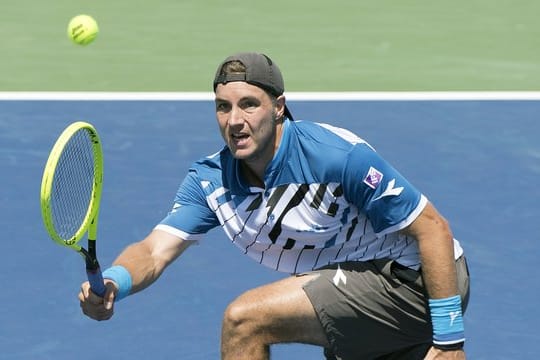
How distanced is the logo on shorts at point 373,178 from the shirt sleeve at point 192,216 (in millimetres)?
880

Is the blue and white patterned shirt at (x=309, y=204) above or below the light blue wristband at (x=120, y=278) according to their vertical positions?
above

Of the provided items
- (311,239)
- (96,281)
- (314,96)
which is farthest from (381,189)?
(314,96)

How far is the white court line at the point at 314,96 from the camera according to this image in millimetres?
11781

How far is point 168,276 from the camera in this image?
8867 mm

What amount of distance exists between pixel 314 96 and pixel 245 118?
576 cm

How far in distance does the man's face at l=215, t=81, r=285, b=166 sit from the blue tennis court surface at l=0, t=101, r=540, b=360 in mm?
2090

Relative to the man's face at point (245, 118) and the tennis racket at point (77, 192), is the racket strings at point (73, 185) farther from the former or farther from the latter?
the man's face at point (245, 118)

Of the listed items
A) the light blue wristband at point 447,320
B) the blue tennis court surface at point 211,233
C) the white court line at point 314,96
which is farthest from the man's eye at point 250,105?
the white court line at point 314,96
